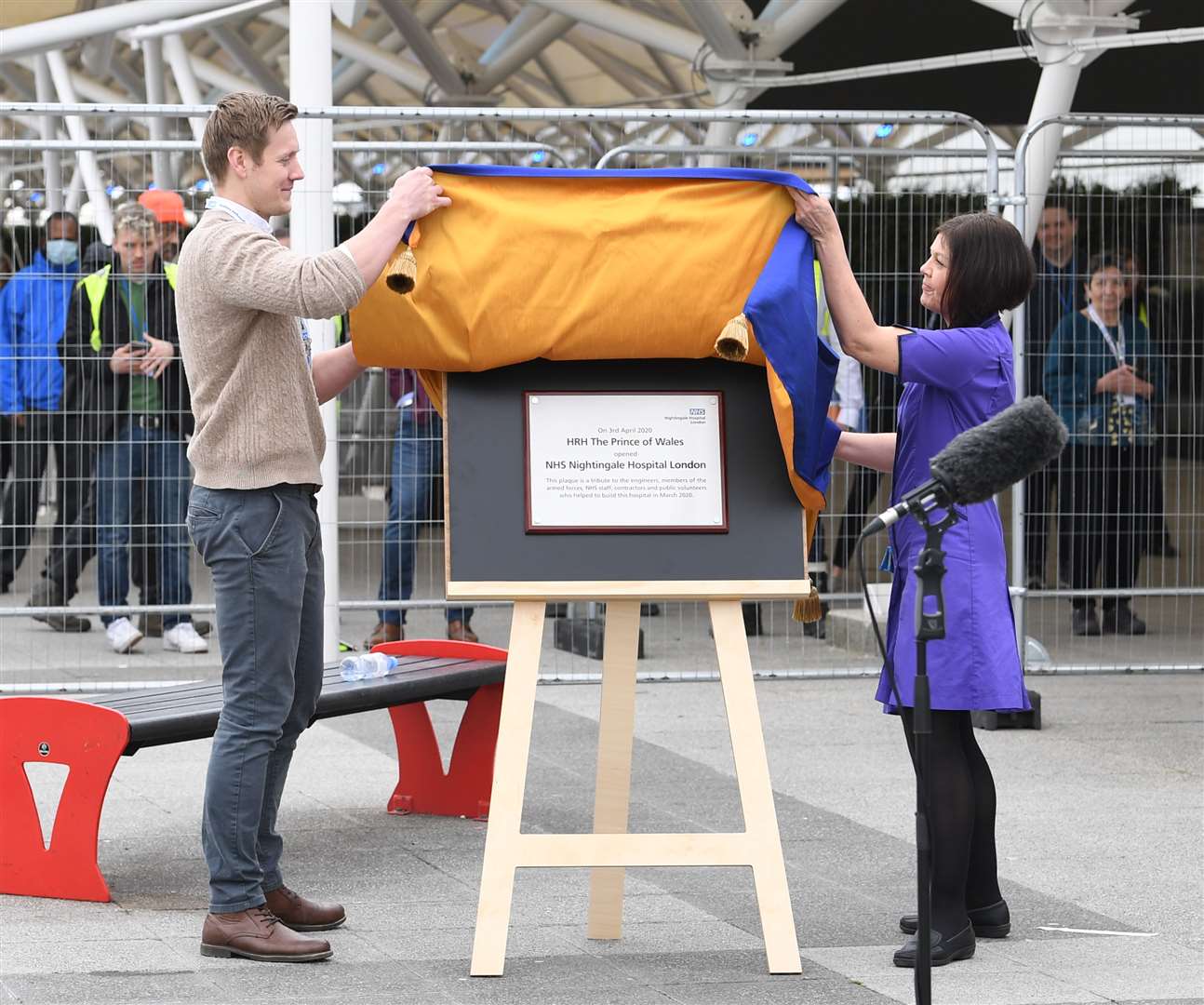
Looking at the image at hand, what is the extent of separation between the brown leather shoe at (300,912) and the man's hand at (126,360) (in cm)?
491

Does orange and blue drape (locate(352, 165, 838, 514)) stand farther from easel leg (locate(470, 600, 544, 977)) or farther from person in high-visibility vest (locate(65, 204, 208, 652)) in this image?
person in high-visibility vest (locate(65, 204, 208, 652))

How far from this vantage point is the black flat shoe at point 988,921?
210 inches

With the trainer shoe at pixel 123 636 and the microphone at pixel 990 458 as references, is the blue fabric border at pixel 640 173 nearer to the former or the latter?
the microphone at pixel 990 458

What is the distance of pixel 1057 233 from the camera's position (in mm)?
10414

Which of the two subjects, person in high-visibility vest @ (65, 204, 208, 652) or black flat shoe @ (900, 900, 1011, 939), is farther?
person in high-visibility vest @ (65, 204, 208, 652)

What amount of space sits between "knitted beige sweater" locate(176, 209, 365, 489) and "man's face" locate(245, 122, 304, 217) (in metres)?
0.11

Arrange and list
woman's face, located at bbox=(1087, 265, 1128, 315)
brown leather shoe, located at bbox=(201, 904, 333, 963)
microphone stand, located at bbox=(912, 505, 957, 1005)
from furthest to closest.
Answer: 1. woman's face, located at bbox=(1087, 265, 1128, 315)
2. brown leather shoe, located at bbox=(201, 904, 333, 963)
3. microphone stand, located at bbox=(912, 505, 957, 1005)

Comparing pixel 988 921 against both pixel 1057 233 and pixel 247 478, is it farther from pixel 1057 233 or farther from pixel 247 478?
pixel 1057 233

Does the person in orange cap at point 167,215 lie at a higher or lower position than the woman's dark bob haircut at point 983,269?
higher

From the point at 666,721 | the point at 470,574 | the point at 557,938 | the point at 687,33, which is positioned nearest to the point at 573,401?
the point at 470,574

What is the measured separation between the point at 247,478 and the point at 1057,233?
6.63 metres

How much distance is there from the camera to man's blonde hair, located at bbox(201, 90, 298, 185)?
16.2 feet

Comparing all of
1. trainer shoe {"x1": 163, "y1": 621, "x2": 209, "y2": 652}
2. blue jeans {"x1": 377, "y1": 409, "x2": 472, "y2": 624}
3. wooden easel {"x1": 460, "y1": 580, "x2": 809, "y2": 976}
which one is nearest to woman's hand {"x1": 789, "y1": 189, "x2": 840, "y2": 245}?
wooden easel {"x1": 460, "y1": 580, "x2": 809, "y2": 976}

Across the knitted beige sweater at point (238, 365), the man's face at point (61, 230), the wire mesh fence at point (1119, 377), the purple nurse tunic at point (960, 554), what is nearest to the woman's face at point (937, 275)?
the purple nurse tunic at point (960, 554)
